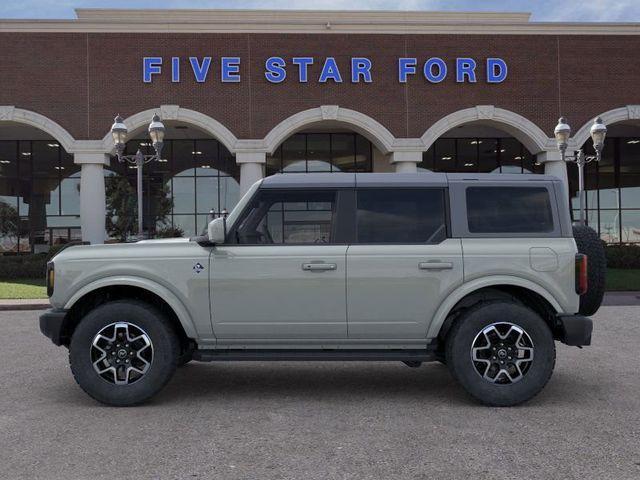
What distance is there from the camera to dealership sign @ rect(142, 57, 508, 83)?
22.7 metres

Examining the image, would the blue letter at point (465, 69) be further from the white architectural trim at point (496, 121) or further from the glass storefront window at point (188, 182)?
the glass storefront window at point (188, 182)

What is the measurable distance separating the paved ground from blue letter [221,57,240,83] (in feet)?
57.8

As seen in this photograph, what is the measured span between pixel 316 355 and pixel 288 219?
1286mm

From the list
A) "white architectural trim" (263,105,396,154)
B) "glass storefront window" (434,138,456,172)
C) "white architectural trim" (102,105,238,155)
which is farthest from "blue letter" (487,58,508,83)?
"white architectural trim" (102,105,238,155)

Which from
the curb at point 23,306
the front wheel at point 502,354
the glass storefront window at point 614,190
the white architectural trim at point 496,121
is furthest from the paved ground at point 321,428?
the glass storefront window at point 614,190

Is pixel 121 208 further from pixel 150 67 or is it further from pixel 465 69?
pixel 465 69

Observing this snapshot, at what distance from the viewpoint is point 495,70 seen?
23.3m

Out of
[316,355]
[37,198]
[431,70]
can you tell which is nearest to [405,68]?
[431,70]

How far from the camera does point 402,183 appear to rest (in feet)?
18.2

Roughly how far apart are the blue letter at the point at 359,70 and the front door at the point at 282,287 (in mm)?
18614

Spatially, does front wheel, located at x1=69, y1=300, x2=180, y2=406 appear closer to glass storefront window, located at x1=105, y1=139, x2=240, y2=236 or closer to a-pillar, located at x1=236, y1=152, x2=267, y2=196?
a-pillar, located at x1=236, y1=152, x2=267, y2=196

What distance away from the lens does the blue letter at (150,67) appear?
22656 mm

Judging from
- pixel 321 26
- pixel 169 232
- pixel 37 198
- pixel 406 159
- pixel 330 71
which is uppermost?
pixel 321 26

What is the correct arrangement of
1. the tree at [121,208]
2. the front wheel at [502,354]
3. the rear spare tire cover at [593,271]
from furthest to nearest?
the tree at [121,208] → the rear spare tire cover at [593,271] → the front wheel at [502,354]
